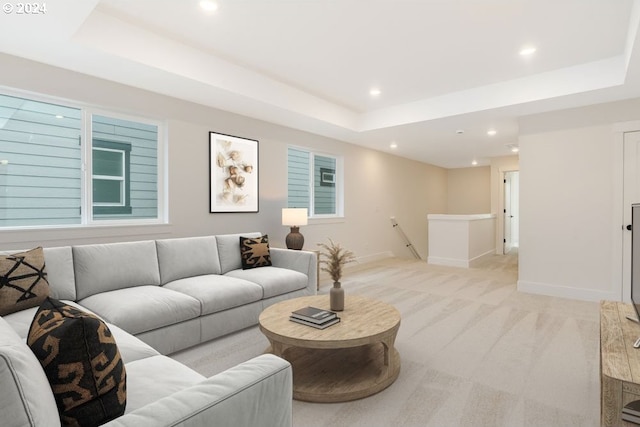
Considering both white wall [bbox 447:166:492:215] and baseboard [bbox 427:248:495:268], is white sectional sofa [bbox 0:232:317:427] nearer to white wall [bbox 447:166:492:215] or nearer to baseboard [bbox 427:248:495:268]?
baseboard [bbox 427:248:495:268]

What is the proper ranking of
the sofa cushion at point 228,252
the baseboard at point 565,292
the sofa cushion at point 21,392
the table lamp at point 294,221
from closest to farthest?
the sofa cushion at point 21,392 → the sofa cushion at point 228,252 → the baseboard at point 565,292 → the table lamp at point 294,221

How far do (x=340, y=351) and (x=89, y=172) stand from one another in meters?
2.87

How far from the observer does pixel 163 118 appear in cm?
376

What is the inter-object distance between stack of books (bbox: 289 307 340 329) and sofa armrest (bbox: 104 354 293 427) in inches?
41.9

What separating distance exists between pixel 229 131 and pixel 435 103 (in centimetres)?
278

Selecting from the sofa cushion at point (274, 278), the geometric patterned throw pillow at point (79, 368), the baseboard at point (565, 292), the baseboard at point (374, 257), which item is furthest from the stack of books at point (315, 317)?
the baseboard at point (374, 257)

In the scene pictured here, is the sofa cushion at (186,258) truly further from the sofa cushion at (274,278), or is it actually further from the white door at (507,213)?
the white door at (507,213)

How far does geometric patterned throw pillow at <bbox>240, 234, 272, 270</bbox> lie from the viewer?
3.79 m

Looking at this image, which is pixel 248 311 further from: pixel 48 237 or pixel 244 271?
pixel 48 237

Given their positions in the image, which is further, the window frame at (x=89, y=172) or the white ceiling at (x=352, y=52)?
the window frame at (x=89, y=172)

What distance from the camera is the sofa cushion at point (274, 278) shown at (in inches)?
132

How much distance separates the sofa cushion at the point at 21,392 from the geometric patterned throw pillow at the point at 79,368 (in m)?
0.08

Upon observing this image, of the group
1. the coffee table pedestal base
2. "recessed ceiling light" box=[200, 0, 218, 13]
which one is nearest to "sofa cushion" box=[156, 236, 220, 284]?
the coffee table pedestal base

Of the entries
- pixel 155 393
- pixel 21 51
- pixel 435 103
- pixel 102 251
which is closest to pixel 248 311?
pixel 102 251
